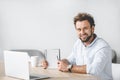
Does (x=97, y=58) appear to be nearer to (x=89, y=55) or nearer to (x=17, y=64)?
(x=89, y=55)

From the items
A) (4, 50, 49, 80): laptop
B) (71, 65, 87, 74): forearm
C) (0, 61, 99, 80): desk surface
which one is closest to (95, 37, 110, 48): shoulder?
(71, 65, 87, 74): forearm

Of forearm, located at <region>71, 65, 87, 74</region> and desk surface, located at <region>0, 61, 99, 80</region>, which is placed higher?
forearm, located at <region>71, 65, 87, 74</region>

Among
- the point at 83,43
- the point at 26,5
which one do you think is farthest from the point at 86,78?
the point at 26,5

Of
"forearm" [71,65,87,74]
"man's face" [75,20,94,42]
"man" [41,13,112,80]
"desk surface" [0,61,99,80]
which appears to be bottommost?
"desk surface" [0,61,99,80]

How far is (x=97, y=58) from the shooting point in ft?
8.80

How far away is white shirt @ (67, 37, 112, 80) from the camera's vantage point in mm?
2605

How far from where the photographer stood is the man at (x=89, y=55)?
8.57 feet

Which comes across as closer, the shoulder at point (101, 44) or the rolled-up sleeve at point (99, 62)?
the rolled-up sleeve at point (99, 62)

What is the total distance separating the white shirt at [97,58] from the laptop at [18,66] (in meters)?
0.51

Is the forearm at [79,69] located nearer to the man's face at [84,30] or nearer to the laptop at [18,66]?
the laptop at [18,66]

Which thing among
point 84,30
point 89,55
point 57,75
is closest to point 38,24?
point 84,30

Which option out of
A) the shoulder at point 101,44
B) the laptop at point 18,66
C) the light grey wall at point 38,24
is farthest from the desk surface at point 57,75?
the light grey wall at point 38,24

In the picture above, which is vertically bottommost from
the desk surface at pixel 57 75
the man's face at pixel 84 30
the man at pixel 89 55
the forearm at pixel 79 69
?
the desk surface at pixel 57 75

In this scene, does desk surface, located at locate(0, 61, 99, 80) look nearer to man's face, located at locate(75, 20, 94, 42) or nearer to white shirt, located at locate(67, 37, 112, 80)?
white shirt, located at locate(67, 37, 112, 80)
